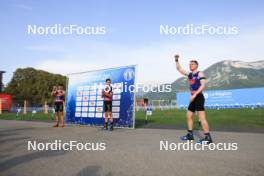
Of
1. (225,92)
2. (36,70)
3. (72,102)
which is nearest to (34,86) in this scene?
(36,70)

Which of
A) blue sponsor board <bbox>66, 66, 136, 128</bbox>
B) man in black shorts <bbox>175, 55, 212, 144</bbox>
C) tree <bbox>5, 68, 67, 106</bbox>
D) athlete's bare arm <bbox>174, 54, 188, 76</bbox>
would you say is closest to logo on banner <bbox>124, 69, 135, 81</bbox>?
blue sponsor board <bbox>66, 66, 136, 128</bbox>

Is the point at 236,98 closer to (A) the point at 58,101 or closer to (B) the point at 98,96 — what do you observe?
(B) the point at 98,96

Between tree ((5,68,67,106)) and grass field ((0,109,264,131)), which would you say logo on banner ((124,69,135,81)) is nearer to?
grass field ((0,109,264,131))

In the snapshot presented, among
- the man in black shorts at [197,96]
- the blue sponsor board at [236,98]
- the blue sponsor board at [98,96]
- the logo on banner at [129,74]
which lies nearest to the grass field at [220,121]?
the blue sponsor board at [98,96]

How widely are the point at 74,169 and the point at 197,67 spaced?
15.7 ft

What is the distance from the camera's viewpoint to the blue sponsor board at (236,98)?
4183cm

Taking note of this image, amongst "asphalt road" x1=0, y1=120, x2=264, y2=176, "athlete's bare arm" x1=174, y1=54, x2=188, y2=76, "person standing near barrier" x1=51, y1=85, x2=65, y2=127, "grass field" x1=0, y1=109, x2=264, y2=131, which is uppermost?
"athlete's bare arm" x1=174, y1=54, x2=188, y2=76

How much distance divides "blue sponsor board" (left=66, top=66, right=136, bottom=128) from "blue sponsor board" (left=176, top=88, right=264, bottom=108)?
32378 millimetres

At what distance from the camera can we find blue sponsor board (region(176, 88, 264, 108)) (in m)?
41.8

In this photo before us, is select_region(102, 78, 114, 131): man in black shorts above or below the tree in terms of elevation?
below

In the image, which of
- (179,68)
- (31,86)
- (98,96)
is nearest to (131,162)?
(179,68)

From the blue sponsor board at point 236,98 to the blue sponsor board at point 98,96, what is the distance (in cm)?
3238

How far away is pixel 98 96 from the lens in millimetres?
14133

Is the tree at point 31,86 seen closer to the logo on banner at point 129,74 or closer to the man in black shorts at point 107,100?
the logo on banner at point 129,74
